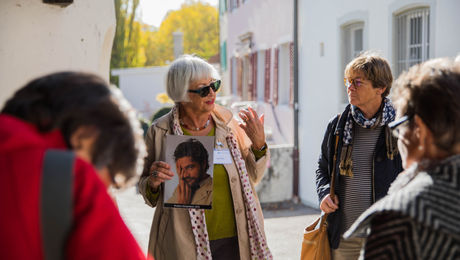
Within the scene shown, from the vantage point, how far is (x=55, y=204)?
1276 mm

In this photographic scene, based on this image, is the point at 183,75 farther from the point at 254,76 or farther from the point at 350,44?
the point at 254,76

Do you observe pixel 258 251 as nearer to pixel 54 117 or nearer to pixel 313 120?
pixel 54 117

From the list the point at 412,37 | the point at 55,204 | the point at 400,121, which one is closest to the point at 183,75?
the point at 400,121

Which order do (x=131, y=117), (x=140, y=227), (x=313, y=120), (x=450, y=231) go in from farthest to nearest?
(x=313, y=120) < (x=140, y=227) < (x=450, y=231) < (x=131, y=117)

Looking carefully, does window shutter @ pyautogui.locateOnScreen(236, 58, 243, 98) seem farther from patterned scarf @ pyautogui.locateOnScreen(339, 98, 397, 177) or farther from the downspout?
patterned scarf @ pyautogui.locateOnScreen(339, 98, 397, 177)

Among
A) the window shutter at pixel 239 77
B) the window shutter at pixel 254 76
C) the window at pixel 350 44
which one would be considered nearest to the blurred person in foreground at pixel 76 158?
the window at pixel 350 44

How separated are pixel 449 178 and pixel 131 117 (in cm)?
92

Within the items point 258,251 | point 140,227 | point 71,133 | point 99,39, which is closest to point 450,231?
point 71,133

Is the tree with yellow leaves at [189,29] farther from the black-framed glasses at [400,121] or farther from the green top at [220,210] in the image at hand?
the black-framed glasses at [400,121]

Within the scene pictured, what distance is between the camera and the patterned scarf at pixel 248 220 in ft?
10.8

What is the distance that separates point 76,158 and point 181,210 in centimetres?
208

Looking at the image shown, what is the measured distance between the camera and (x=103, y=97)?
1430 millimetres

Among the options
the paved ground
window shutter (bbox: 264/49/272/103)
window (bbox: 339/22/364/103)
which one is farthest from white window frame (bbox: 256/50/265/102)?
window (bbox: 339/22/364/103)

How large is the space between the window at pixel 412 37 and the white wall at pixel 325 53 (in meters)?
0.13
